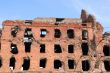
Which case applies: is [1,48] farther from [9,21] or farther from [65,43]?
[65,43]

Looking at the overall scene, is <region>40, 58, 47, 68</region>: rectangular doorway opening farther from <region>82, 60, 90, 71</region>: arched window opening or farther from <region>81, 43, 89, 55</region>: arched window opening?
<region>81, 43, 89, 55</region>: arched window opening

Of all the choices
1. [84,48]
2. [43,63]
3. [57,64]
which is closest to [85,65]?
[84,48]

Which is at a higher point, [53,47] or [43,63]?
[53,47]

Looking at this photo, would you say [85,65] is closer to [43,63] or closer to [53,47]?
[53,47]

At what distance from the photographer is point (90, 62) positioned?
2117 inches

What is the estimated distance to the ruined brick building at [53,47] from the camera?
52750 millimetres

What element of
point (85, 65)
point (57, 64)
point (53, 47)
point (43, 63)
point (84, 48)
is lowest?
point (85, 65)

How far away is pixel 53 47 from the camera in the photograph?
2111 inches

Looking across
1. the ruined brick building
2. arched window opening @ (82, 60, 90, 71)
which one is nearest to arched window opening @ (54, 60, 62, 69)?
the ruined brick building

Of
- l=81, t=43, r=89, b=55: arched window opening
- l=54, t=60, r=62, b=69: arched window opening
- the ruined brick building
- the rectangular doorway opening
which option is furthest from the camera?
l=81, t=43, r=89, b=55: arched window opening

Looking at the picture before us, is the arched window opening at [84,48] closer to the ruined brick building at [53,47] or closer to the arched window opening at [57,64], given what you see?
the ruined brick building at [53,47]

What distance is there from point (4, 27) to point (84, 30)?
465 inches

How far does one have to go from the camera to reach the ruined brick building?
173 ft

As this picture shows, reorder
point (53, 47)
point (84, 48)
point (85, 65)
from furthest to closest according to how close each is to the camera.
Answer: point (84, 48), point (85, 65), point (53, 47)
